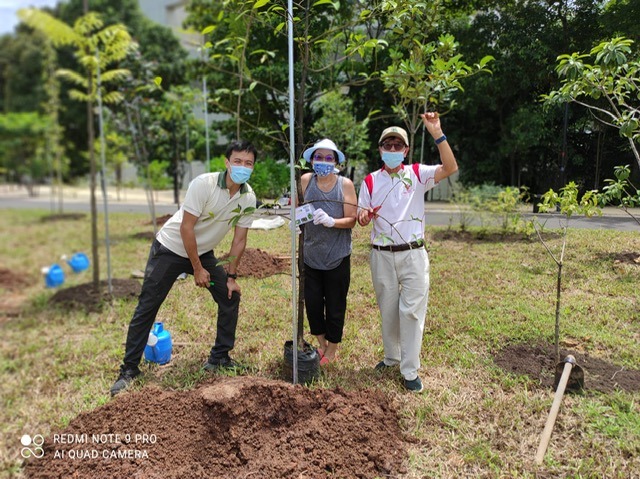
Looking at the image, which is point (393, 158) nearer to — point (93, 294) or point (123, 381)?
point (123, 381)

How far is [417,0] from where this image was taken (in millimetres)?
2391

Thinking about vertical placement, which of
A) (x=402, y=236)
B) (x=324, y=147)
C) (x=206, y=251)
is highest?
(x=324, y=147)

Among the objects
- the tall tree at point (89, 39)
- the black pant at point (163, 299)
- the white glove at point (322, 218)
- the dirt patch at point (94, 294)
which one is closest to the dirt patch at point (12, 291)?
the dirt patch at point (94, 294)

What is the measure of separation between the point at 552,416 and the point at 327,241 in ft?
4.89

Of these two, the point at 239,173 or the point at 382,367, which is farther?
the point at 382,367

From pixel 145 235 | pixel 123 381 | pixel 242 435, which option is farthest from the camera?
pixel 145 235

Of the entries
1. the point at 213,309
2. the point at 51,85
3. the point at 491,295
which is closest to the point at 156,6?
the point at 51,85

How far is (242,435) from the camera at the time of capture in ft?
7.21

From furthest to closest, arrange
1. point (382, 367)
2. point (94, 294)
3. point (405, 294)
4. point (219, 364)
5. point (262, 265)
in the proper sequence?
point (94, 294), point (262, 265), point (219, 364), point (382, 367), point (405, 294)

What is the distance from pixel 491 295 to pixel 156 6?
17.9 metres

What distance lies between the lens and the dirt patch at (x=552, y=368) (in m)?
2.32

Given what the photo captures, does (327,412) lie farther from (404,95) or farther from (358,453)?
(404,95)

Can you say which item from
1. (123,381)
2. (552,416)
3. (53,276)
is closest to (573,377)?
(552,416)

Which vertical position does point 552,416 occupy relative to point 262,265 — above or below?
below
